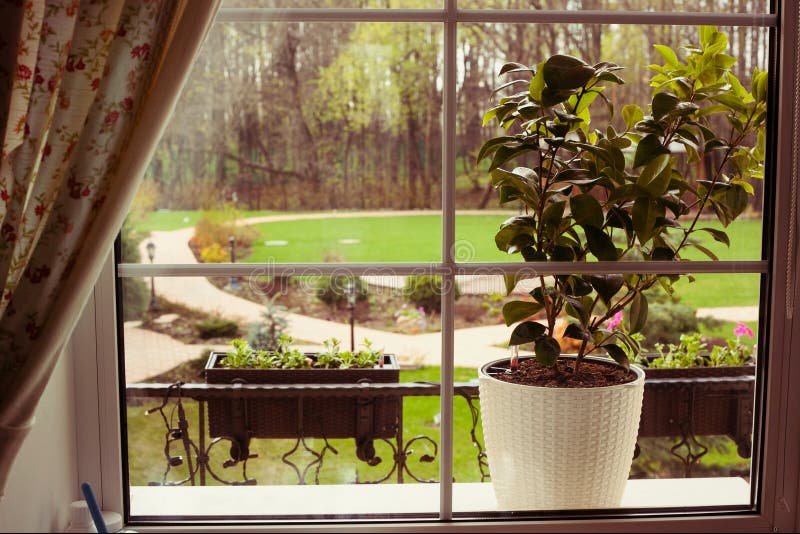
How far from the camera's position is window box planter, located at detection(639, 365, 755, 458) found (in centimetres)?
170

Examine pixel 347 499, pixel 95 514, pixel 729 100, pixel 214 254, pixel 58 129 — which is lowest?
pixel 347 499

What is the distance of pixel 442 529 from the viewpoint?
1.62 m

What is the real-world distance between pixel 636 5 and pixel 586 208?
470 millimetres

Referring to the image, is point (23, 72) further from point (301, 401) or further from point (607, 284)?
point (607, 284)

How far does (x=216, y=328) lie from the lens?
5.34 ft

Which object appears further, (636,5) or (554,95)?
(636,5)

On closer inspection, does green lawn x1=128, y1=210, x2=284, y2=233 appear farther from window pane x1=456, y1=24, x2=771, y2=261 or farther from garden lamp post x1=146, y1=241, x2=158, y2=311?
window pane x1=456, y1=24, x2=771, y2=261

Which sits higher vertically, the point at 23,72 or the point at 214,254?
the point at 23,72

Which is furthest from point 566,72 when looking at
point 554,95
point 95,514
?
point 95,514

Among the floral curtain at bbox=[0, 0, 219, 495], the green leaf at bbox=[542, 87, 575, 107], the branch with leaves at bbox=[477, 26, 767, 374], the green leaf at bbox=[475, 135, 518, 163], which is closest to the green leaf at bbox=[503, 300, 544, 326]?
the branch with leaves at bbox=[477, 26, 767, 374]

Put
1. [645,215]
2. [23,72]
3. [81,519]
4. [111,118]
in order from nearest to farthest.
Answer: [23,72]
[111,118]
[81,519]
[645,215]

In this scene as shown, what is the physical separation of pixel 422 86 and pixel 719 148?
664mm

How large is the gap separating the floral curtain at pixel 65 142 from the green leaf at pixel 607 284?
3.09 ft

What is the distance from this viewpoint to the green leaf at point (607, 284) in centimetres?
161
